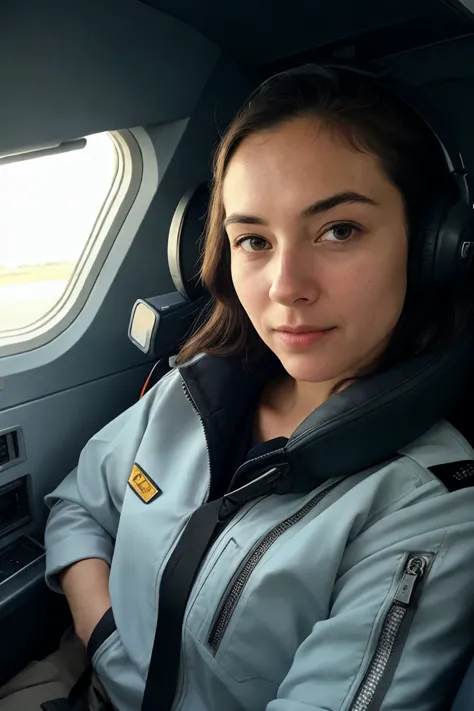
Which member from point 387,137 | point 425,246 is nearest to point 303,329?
point 425,246

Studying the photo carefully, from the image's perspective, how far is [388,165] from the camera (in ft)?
3.33

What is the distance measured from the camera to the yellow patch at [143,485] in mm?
1285

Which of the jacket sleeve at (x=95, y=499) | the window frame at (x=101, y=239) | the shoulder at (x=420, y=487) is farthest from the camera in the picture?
the window frame at (x=101, y=239)

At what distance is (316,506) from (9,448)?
2.93 ft

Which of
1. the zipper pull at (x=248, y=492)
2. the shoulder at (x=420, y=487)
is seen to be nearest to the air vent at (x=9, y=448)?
the zipper pull at (x=248, y=492)

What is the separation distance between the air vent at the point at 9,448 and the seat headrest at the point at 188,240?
586 millimetres

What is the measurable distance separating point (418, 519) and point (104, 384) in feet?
3.70

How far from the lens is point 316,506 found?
1053 mm

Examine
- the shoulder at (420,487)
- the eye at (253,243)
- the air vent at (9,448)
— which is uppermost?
the eye at (253,243)

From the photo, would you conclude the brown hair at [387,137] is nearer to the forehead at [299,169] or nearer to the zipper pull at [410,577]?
the forehead at [299,169]

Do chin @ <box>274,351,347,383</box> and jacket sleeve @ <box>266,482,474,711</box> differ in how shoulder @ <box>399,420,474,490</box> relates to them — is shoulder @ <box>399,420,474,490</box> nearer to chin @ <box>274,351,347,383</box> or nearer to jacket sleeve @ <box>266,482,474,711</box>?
jacket sleeve @ <box>266,482,474,711</box>

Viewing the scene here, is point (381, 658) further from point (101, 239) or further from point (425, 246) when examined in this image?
point (101, 239)

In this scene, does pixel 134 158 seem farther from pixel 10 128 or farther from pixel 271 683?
pixel 271 683

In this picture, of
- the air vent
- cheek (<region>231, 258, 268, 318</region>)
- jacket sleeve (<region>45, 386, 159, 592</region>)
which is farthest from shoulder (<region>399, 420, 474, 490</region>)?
the air vent
